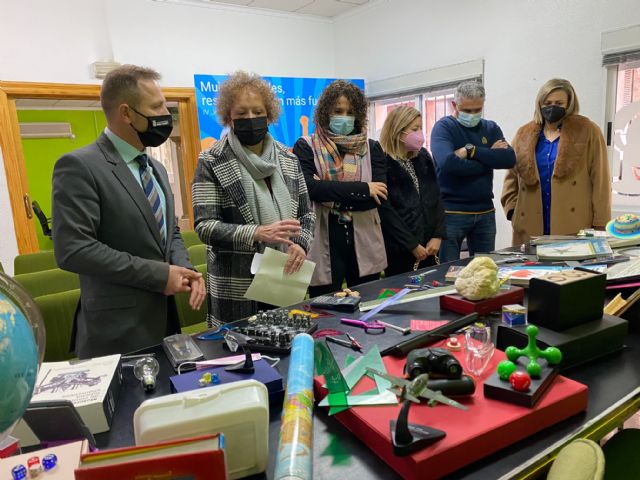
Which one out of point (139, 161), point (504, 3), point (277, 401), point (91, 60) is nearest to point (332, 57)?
point (504, 3)

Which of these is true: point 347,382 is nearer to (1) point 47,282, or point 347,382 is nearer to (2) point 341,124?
(2) point 341,124

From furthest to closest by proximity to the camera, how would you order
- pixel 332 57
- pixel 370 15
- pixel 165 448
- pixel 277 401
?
pixel 332 57
pixel 370 15
pixel 277 401
pixel 165 448

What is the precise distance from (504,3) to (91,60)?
364 cm

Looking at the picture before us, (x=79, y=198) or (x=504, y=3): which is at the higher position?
(x=504, y=3)

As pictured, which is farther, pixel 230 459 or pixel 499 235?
pixel 499 235

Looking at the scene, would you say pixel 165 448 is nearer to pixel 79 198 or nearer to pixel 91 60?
pixel 79 198

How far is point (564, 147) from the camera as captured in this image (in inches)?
102

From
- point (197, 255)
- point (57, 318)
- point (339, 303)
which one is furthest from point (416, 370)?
point (197, 255)

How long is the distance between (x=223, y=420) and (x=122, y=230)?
39.6 inches

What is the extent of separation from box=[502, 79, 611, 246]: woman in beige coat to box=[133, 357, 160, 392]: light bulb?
7.87ft

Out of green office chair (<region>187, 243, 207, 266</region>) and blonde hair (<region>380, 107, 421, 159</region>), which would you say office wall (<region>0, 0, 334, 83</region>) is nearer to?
green office chair (<region>187, 243, 207, 266</region>)

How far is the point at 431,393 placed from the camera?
79 centimetres

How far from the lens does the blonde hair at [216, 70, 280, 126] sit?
180 cm

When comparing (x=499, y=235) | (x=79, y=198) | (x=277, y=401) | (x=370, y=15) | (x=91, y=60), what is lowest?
(x=499, y=235)
